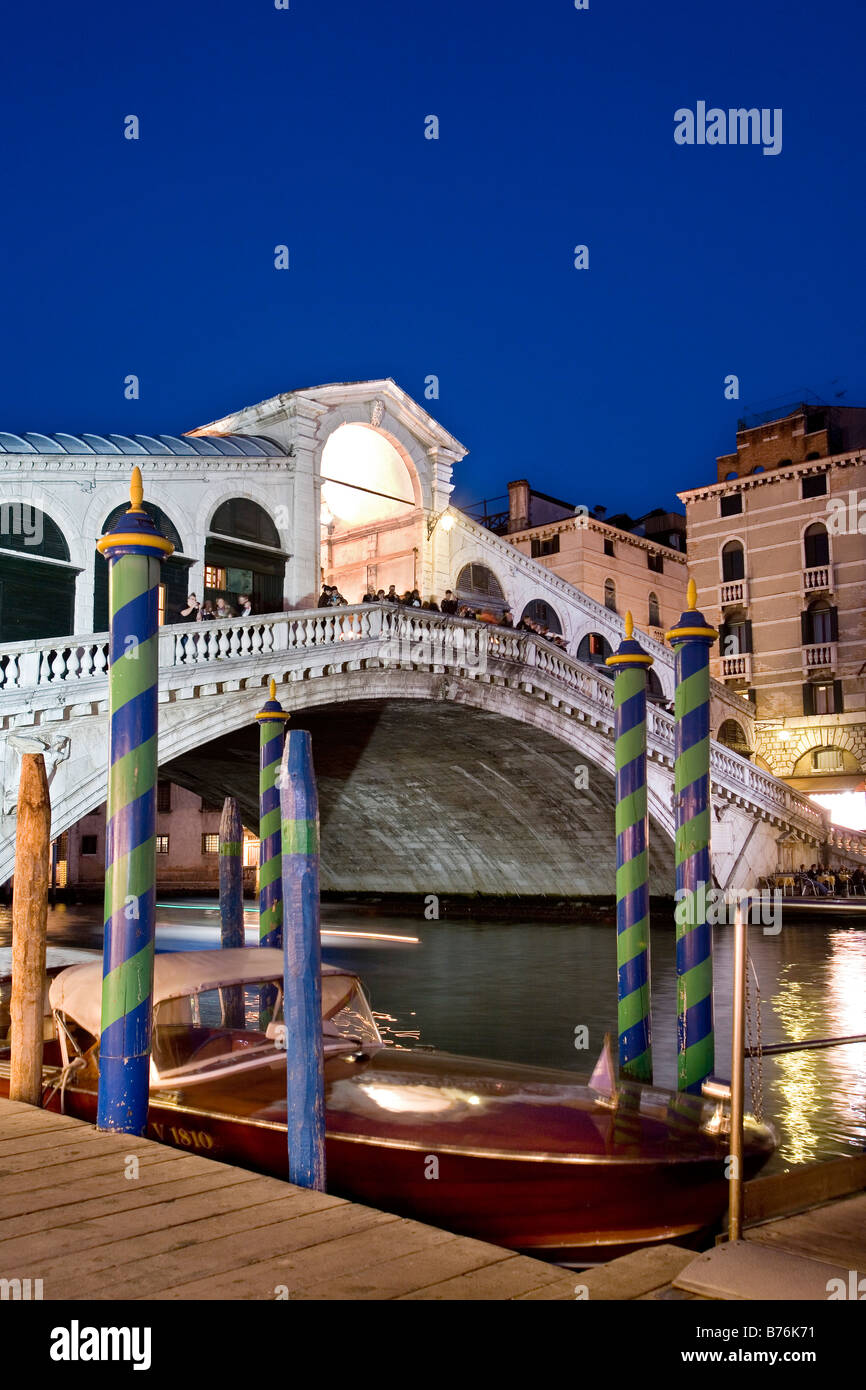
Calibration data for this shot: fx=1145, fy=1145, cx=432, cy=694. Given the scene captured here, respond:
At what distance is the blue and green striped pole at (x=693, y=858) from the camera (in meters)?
5.86

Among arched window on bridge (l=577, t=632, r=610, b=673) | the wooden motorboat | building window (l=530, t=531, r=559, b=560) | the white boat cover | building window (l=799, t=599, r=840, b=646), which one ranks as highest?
building window (l=530, t=531, r=559, b=560)

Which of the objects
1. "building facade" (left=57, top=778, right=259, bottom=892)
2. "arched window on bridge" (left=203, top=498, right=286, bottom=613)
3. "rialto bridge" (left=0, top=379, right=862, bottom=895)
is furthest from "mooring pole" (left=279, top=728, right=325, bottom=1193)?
"building facade" (left=57, top=778, right=259, bottom=892)

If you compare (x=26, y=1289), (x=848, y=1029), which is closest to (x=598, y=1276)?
(x=26, y=1289)

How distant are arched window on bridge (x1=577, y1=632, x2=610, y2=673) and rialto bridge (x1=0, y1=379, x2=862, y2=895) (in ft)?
0.49

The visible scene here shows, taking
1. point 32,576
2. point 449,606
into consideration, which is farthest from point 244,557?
point 32,576

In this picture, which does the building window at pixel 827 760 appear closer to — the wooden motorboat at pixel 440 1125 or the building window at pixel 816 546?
the building window at pixel 816 546

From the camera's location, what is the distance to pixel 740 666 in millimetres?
32156

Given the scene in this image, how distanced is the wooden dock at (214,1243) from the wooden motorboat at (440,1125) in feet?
2.68

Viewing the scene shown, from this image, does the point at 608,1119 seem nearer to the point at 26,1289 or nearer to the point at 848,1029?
the point at 26,1289

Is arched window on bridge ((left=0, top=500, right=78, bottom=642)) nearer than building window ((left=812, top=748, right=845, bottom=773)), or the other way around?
arched window on bridge ((left=0, top=500, right=78, bottom=642))

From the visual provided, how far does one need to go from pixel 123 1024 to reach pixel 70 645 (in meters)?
8.76

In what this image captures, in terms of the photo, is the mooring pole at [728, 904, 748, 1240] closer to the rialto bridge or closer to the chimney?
the rialto bridge

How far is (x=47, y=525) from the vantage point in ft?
50.8

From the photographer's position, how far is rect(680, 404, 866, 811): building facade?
2988 centimetres
